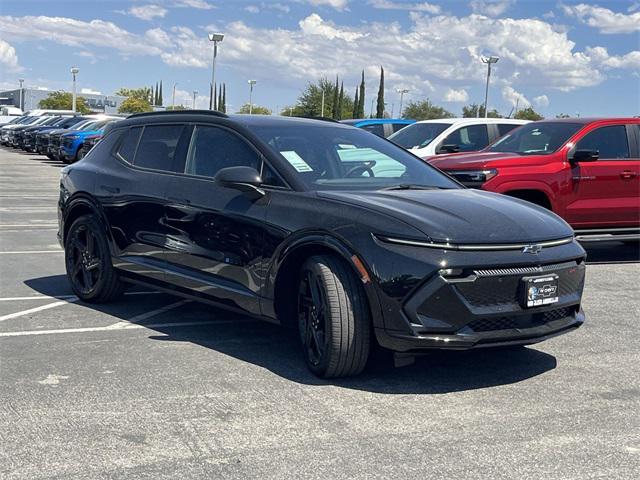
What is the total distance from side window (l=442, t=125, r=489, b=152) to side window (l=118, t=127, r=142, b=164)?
7.96m

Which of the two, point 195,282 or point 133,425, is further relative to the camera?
point 195,282

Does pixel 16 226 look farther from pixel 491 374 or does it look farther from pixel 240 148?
pixel 491 374

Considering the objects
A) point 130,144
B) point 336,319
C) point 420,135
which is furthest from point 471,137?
point 336,319

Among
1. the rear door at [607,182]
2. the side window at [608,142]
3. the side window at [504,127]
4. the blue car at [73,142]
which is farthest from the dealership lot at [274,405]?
the blue car at [73,142]

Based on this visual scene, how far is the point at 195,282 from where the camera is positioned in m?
5.88

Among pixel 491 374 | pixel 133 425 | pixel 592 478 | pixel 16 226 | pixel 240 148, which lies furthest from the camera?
pixel 16 226

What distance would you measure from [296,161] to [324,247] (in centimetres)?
88

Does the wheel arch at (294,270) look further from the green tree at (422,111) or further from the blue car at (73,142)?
the green tree at (422,111)

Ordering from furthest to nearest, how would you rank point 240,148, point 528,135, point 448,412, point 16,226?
point 16,226 → point 528,135 → point 240,148 → point 448,412

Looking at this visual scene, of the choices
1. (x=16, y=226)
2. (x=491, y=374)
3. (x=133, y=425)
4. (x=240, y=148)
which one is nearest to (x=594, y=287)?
(x=491, y=374)

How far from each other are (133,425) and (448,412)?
1.66 m

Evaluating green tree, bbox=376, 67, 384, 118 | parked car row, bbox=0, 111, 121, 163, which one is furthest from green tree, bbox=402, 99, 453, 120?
parked car row, bbox=0, 111, 121, 163

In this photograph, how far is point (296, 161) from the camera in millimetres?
5586

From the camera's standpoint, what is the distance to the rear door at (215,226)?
5426 mm
